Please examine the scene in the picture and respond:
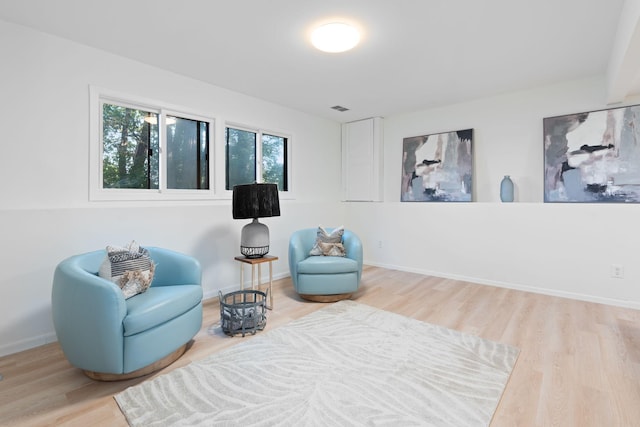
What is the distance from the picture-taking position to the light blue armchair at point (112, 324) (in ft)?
6.02

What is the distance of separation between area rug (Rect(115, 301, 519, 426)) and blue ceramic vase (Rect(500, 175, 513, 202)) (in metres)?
2.21

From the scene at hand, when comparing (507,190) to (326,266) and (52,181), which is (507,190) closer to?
(326,266)

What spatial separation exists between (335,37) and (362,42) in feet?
1.05

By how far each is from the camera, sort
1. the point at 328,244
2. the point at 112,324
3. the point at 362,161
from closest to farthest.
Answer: the point at 112,324, the point at 328,244, the point at 362,161

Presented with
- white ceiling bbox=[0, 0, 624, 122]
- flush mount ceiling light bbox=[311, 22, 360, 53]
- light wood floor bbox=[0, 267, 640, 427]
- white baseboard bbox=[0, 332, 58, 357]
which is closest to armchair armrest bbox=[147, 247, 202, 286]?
light wood floor bbox=[0, 267, 640, 427]

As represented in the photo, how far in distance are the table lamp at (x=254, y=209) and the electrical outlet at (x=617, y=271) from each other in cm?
371

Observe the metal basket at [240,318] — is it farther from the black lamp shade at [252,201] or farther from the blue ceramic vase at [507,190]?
the blue ceramic vase at [507,190]

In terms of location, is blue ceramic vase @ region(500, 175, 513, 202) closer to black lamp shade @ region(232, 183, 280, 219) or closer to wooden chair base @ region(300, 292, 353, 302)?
wooden chair base @ region(300, 292, 353, 302)

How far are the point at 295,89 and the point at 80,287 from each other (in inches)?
121

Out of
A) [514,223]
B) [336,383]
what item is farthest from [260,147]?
[514,223]

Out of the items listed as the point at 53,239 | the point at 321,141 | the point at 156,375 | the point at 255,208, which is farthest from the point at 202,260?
the point at 321,141

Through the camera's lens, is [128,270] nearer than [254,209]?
Yes

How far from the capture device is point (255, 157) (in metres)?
4.31

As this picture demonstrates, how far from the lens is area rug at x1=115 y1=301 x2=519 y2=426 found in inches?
65.3
